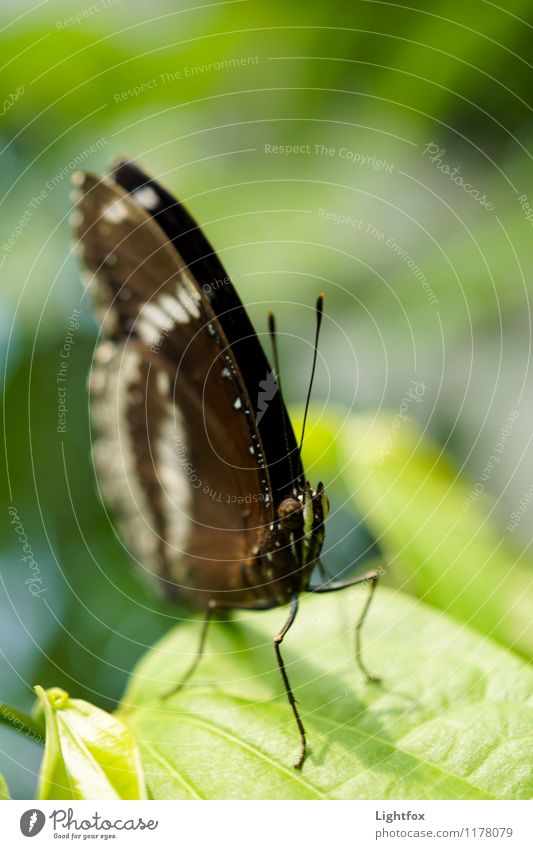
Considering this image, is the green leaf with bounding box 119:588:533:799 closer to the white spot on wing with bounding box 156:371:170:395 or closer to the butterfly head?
the butterfly head

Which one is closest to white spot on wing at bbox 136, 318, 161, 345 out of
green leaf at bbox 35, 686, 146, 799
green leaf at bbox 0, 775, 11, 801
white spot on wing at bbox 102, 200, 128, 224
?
white spot on wing at bbox 102, 200, 128, 224

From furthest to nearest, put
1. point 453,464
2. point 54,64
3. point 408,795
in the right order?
point 54,64
point 453,464
point 408,795

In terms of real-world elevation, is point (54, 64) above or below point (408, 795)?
above

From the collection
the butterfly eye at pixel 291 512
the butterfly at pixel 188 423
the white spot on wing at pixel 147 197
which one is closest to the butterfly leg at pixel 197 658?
the butterfly at pixel 188 423

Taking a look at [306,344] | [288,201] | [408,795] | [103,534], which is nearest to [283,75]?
[288,201]

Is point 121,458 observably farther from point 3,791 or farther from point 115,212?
point 3,791
